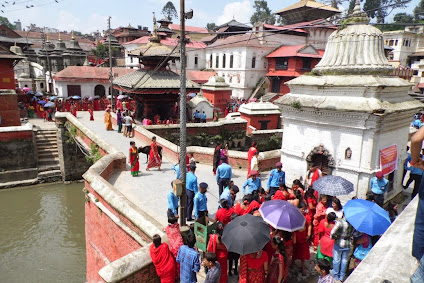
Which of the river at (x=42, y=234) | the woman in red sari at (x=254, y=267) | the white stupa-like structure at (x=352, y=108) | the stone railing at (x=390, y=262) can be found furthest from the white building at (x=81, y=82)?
the stone railing at (x=390, y=262)

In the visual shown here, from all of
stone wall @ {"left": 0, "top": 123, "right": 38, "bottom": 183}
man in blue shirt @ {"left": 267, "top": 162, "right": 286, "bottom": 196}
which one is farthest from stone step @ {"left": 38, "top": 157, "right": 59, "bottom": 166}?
man in blue shirt @ {"left": 267, "top": 162, "right": 286, "bottom": 196}

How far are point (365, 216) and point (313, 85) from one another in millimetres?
4702

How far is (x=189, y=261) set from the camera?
17.1 ft

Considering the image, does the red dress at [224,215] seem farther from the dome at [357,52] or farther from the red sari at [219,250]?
the dome at [357,52]

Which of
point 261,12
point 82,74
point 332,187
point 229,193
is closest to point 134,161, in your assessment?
point 229,193

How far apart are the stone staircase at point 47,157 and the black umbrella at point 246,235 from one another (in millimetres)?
18787

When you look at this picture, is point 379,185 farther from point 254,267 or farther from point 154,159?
point 154,159

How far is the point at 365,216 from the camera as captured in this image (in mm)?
5164

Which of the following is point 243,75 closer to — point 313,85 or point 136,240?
point 313,85

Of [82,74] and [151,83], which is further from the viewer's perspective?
[82,74]

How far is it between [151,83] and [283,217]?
16453 mm

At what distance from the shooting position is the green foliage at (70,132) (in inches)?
736

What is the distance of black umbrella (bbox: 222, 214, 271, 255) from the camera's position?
476 cm

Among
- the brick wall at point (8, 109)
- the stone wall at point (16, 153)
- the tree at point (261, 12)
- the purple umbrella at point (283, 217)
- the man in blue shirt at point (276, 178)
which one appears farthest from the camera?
the tree at point (261, 12)
